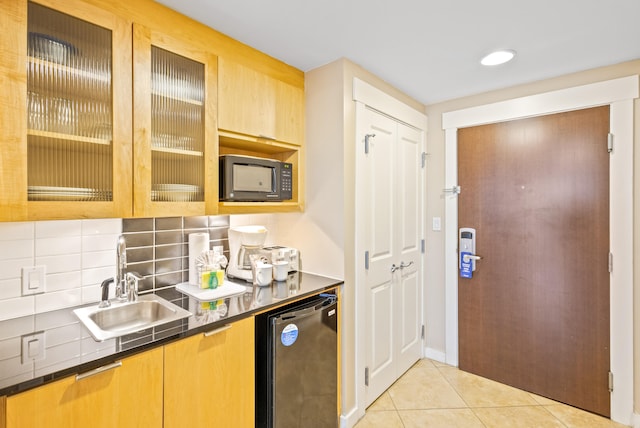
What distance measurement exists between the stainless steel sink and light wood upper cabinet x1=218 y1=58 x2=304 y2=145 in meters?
0.96

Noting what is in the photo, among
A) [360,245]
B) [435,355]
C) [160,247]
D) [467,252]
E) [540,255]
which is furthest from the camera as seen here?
[435,355]

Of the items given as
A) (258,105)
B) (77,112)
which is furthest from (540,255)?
(77,112)

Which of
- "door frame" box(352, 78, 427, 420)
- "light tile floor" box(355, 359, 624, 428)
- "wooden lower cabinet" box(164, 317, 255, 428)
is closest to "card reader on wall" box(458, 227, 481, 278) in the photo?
"light tile floor" box(355, 359, 624, 428)

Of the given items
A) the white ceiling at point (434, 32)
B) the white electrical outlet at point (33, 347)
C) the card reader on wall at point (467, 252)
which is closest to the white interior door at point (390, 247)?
the card reader on wall at point (467, 252)

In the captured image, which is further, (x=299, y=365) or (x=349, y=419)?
(x=349, y=419)

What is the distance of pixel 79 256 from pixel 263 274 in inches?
35.3

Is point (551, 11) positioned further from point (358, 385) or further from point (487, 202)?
point (358, 385)

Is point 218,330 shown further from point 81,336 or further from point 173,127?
point 173,127

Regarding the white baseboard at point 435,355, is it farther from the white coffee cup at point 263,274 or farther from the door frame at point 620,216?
the white coffee cup at point 263,274

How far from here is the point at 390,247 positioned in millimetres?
2416

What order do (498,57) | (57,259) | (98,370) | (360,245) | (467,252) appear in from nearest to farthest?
(98,370)
(57,259)
(498,57)
(360,245)
(467,252)

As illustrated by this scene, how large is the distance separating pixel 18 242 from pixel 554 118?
10.3ft

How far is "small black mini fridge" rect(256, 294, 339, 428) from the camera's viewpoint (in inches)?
61.6

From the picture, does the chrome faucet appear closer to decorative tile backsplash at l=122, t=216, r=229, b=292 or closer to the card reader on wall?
decorative tile backsplash at l=122, t=216, r=229, b=292
